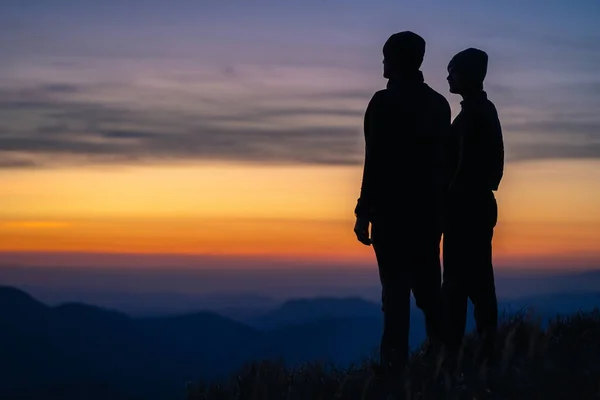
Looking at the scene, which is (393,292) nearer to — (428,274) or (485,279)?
(428,274)

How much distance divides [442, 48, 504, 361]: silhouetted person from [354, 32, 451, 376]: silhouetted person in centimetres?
32

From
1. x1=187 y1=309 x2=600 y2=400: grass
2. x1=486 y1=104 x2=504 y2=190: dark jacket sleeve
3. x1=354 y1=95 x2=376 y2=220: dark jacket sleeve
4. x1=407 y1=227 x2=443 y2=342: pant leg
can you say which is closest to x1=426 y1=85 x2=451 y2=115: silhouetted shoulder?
x1=486 y1=104 x2=504 y2=190: dark jacket sleeve

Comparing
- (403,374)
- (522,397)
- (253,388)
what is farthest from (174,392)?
(522,397)

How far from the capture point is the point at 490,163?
25.5ft

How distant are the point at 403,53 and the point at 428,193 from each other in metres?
1.17

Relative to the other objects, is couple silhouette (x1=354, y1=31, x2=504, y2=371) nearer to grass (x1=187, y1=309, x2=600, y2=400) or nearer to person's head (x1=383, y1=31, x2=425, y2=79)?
person's head (x1=383, y1=31, x2=425, y2=79)

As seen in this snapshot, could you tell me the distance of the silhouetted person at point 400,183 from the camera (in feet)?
24.0

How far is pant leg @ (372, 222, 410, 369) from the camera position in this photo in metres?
7.36

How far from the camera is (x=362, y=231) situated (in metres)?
7.27

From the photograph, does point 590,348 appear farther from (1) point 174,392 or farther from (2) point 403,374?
(1) point 174,392

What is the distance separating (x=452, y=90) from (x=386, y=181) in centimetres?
113

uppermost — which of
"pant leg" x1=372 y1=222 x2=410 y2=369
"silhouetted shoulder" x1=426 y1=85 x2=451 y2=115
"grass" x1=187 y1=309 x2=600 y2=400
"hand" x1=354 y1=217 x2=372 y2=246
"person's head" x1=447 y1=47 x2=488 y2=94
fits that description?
"person's head" x1=447 y1=47 x2=488 y2=94

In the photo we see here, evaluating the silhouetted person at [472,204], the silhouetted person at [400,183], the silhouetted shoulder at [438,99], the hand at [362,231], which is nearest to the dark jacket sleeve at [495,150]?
the silhouetted person at [472,204]

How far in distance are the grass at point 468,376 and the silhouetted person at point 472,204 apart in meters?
0.33
